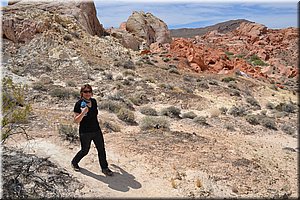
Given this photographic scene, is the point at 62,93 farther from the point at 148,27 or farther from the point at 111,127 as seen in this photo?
the point at 148,27

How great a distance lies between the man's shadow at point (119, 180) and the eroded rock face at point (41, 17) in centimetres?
1566

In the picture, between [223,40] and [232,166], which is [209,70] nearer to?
[232,166]

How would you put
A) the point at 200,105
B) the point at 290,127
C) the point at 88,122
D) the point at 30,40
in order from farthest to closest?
A: the point at 30,40
the point at 200,105
the point at 290,127
the point at 88,122

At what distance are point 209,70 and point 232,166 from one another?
1835 centimetres

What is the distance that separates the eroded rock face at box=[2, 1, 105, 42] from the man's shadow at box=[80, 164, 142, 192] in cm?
1566

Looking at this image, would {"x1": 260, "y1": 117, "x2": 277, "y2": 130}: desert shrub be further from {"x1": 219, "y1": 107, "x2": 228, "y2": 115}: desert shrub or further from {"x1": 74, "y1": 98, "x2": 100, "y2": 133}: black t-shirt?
{"x1": 74, "y1": 98, "x2": 100, "y2": 133}: black t-shirt

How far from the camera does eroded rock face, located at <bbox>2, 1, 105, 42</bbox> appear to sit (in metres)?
18.8

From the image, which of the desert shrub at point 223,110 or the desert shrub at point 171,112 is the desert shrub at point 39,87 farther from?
the desert shrub at point 223,110

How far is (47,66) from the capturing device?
16.4 meters

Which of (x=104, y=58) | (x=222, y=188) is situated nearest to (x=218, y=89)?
(x=104, y=58)

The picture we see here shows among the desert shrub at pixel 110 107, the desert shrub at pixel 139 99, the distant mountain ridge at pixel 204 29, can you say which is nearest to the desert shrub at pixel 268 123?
the desert shrub at pixel 139 99

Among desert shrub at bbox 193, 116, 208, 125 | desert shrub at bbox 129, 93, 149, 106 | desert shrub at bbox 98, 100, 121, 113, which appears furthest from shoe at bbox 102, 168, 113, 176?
desert shrub at bbox 129, 93, 149, 106

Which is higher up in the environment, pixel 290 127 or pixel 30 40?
pixel 30 40

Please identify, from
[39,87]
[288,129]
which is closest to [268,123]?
[288,129]
